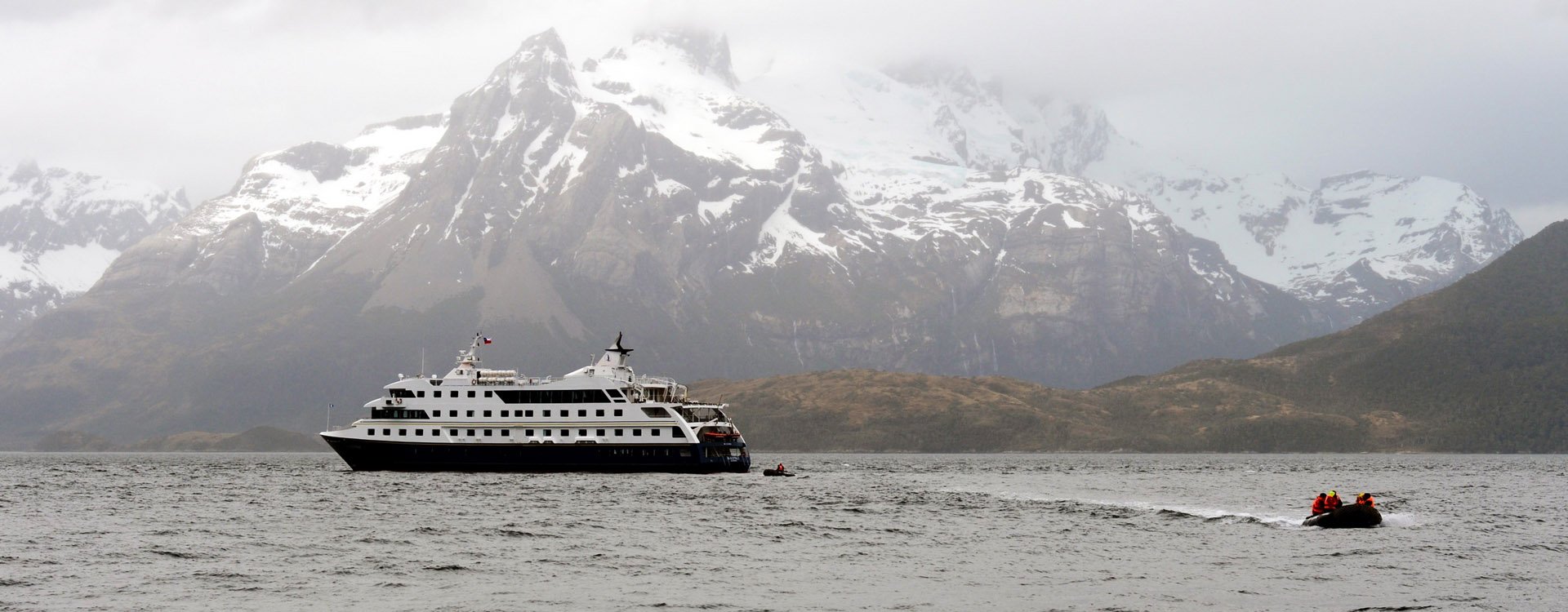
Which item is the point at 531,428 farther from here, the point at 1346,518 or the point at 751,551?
the point at 1346,518

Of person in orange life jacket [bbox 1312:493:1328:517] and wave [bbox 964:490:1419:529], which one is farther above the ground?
person in orange life jacket [bbox 1312:493:1328:517]

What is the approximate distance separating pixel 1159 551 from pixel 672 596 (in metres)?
34.0

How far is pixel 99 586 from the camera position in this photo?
78.0 m

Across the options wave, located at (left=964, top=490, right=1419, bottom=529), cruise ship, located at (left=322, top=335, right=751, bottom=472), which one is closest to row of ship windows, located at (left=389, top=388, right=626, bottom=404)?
cruise ship, located at (left=322, top=335, right=751, bottom=472)

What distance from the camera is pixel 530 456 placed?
17025 cm

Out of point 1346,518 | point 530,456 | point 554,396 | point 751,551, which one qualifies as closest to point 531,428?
point 530,456

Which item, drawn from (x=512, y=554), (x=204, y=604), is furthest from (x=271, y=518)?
(x=204, y=604)

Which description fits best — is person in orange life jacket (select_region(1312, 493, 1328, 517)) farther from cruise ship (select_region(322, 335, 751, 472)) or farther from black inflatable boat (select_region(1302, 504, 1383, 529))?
cruise ship (select_region(322, 335, 751, 472))

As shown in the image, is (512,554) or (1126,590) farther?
(512,554)

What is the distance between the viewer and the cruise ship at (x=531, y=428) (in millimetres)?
170500

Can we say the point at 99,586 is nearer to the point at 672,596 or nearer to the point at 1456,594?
the point at 672,596

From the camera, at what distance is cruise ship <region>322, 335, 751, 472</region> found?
170500 mm

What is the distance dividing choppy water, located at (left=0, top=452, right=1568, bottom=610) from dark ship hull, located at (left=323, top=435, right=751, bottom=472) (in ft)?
→ 56.7

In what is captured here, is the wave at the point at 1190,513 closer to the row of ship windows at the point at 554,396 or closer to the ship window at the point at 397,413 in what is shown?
the row of ship windows at the point at 554,396
